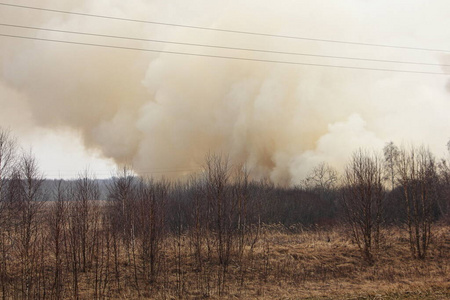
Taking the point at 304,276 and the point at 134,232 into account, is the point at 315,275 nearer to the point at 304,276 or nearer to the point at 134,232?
the point at 304,276

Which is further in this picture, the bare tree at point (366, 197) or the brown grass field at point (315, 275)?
the bare tree at point (366, 197)

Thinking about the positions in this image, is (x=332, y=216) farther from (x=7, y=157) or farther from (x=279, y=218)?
(x=7, y=157)

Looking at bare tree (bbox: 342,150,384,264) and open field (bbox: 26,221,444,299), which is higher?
bare tree (bbox: 342,150,384,264)

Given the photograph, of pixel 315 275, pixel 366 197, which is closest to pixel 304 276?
pixel 315 275

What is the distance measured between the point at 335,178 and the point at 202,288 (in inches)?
1744

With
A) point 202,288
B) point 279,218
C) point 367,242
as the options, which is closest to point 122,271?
point 202,288

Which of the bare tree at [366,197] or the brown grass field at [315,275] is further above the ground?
the bare tree at [366,197]

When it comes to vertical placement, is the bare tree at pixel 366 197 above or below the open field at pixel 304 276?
above

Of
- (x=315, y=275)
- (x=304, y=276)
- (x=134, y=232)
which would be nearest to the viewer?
(x=304, y=276)

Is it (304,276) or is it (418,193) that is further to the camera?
(418,193)

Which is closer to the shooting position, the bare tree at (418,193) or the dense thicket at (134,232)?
the dense thicket at (134,232)

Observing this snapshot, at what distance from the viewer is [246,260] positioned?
2020 cm

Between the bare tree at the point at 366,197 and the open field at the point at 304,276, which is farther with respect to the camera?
the bare tree at the point at 366,197

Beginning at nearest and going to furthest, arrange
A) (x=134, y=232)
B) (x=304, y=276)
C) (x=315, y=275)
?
1. (x=304, y=276)
2. (x=315, y=275)
3. (x=134, y=232)
